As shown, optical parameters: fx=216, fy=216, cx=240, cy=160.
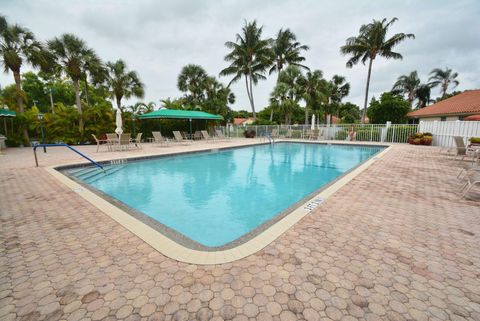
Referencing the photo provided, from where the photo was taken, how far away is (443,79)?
38.4 metres

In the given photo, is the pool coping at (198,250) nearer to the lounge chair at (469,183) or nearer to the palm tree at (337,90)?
the lounge chair at (469,183)

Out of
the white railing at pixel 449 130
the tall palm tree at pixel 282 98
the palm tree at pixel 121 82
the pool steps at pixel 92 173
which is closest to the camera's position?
the pool steps at pixel 92 173

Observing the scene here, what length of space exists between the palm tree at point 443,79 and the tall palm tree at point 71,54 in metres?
51.9

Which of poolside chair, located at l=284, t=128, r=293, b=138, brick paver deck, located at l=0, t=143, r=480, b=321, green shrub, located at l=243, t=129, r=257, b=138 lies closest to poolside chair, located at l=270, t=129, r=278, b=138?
poolside chair, located at l=284, t=128, r=293, b=138

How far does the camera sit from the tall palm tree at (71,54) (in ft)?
49.4

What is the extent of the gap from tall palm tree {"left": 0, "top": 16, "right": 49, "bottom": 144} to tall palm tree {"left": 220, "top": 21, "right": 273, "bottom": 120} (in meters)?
16.7

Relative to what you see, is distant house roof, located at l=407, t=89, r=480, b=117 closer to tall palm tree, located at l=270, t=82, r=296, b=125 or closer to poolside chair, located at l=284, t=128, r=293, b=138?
tall palm tree, located at l=270, t=82, r=296, b=125

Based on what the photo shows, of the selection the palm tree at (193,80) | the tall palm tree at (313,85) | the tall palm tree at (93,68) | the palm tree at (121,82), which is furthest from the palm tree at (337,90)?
the tall palm tree at (93,68)

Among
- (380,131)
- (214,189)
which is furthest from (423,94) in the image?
(214,189)

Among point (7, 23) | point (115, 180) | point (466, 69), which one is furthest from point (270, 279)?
point (466, 69)

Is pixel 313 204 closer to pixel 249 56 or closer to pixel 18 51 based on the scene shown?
pixel 18 51

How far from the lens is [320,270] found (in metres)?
2.09

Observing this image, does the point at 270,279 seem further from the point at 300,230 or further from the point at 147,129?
the point at 147,129

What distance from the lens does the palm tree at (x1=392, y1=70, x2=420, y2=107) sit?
39656 mm
